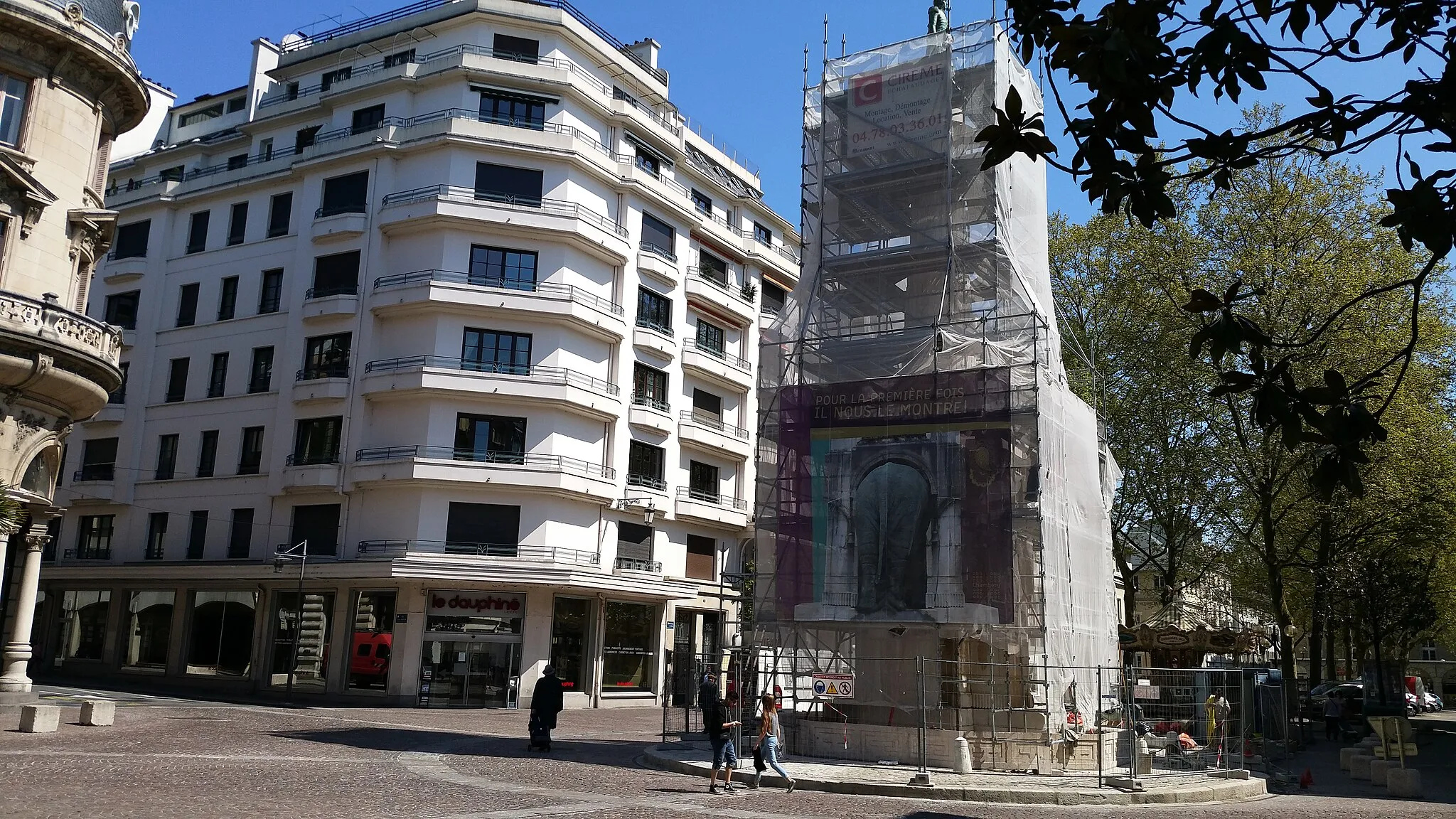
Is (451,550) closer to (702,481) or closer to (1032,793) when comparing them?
(702,481)

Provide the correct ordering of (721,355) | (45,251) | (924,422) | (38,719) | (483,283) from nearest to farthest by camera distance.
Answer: (38,719)
(924,422)
(45,251)
(483,283)
(721,355)

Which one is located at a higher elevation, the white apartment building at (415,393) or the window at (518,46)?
the window at (518,46)

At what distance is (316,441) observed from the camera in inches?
1361

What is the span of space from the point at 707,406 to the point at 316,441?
46.5 ft

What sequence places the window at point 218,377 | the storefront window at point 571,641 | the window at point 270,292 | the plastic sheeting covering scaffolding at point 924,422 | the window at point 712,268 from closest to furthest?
1. the plastic sheeting covering scaffolding at point 924,422
2. the storefront window at point 571,641
3. the window at point 270,292
4. the window at point 218,377
5. the window at point 712,268

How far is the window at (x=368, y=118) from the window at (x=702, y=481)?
1602cm

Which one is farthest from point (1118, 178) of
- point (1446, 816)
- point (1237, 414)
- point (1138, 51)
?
point (1237, 414)

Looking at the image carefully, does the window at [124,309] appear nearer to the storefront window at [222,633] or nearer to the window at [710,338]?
the storefront window at [222,633]

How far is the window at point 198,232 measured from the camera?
3931 centimetres

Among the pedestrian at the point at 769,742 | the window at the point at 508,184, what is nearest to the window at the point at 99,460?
the window at the point at 508,184

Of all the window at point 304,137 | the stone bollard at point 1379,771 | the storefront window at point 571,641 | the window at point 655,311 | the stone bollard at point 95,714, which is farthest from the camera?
the window at point 304,137

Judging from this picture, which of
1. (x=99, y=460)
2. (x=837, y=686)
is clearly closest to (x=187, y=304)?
(x=99, y=460)

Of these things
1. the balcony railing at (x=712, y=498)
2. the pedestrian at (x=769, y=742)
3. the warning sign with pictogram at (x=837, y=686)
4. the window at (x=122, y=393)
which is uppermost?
the window at (x=122, y=393)

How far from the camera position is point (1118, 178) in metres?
5.17
